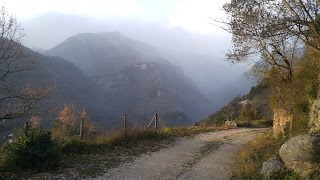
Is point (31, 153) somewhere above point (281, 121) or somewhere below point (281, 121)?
below

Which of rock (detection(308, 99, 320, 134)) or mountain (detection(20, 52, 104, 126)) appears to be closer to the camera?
rock (detection(308, 99, 320, 134))

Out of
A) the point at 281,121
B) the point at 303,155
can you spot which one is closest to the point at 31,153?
the point at 303,155

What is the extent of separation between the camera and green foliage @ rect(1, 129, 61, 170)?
36.7ft

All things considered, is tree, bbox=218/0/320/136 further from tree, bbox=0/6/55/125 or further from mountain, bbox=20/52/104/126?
mountain, bbox=20/52/104/126

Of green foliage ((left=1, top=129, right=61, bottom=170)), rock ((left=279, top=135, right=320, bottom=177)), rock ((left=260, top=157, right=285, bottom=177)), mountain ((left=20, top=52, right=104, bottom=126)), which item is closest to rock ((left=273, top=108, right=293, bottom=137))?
rock ((left=260, top=157, right=285, bottom=177))

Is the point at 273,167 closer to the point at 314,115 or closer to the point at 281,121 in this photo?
the point at 314,115

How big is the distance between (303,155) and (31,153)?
884 cm

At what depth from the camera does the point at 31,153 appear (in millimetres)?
11273

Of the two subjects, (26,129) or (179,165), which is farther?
(179,165)

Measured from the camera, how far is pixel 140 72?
154875mm

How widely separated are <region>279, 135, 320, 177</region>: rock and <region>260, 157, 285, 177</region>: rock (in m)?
0.20

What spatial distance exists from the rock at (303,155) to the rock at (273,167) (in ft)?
0.66

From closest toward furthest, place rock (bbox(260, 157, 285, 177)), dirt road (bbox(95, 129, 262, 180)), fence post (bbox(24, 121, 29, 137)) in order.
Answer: rock (bbox(260, 157, 285, 177)) < dirt road (bbox(95, 129, 262, 180)) < fence post (bbox(24, 121, 29, 137))

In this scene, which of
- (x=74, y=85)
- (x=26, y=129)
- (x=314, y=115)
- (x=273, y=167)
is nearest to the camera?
(x=273, y=167)
